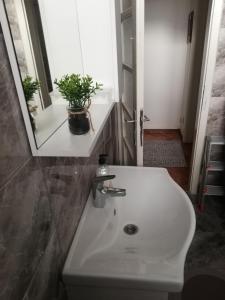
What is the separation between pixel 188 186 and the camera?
234 centimetres

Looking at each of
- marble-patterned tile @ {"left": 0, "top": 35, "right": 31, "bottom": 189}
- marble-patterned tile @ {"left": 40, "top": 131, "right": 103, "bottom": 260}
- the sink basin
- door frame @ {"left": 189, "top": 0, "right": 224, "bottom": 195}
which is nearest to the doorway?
door frame @ {"left": 189, "top": 0, "right": 224, "bottom": 195}

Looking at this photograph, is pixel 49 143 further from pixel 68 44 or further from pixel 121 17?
pixel 121 17

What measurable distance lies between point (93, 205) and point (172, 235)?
1.31ft

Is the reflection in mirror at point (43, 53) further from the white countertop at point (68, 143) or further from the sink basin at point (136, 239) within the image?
the sink basin at point (136, 239)

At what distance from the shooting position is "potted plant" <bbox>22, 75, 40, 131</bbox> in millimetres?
585

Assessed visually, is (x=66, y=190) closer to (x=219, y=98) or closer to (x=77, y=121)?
(x=77, y=121)

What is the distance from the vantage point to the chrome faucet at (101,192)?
42.1 inches

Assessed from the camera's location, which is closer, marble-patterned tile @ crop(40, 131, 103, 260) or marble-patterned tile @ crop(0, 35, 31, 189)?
marble-patterned tile @ crop(0, 35, 31, 189)

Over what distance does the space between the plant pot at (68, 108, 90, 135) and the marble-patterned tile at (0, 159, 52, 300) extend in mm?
194

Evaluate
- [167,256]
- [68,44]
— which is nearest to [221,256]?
[167,256]

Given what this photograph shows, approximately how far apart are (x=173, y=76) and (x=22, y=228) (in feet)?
11.3

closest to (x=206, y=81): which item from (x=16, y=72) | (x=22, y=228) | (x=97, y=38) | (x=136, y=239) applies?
(x=97, y=38)

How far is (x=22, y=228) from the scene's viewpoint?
548mm

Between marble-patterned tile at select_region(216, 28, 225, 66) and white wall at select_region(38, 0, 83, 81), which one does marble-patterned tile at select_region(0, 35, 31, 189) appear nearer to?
white wall at select_region(38, 0, 83, 81)
